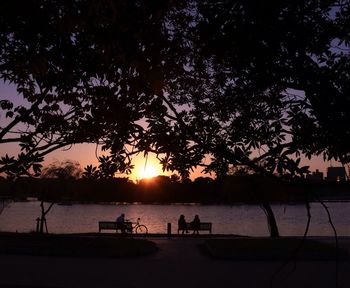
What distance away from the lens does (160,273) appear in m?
13.9

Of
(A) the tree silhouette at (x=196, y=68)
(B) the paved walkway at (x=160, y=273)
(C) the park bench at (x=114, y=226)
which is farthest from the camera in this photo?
(C) the park bench at (x=114, y=226)

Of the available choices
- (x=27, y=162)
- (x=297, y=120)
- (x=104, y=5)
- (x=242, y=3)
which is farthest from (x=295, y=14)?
(x=27, y=162)

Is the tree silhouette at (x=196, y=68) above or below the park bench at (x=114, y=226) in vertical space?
above

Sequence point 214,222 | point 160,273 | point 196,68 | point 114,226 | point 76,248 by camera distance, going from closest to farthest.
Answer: point 196,68 → point 160,273 → point 76,248 → point 114,226 → point 214,222

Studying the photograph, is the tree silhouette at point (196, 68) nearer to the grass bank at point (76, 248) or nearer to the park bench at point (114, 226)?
the grass bank at point (76, 248)

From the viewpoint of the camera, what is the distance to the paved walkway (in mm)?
12422

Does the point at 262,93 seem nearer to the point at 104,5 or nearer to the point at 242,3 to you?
the point at 242,3

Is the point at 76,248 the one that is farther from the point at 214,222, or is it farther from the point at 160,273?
the point at 214,222

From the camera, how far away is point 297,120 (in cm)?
584

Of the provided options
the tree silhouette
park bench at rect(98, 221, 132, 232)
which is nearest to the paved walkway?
the tree silhouette

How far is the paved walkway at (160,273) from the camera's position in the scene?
12.4 m

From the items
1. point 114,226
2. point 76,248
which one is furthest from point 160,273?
point 114,226

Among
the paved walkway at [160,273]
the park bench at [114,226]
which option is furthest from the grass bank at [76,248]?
the park bench at [114,226]

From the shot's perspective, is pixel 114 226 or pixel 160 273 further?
pixel 114 226
